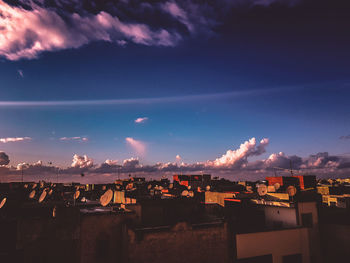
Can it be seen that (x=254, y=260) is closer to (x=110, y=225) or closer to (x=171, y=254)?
(x=171, y=254)

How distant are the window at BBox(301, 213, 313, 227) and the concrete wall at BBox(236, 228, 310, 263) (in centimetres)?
204

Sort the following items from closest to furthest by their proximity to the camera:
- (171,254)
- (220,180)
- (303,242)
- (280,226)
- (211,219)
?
(171,254) → (211,219) → (303,242) → (280,226) → (220,180)

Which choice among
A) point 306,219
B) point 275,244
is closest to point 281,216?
point 306,219

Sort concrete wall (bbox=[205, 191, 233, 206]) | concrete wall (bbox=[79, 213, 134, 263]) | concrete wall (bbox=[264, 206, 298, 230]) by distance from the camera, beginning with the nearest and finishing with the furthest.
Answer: concrete wall (bbox=[79, 213, 134, 263]) < concrete wall (bbox=[264, 206, 298, 230]) < concrete wall (bbox=[205, 191, 233, 206])

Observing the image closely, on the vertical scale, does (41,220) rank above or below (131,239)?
above

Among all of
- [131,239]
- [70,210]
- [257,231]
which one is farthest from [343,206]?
[70,210]

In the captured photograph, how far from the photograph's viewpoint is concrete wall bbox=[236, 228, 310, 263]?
27.3 meters

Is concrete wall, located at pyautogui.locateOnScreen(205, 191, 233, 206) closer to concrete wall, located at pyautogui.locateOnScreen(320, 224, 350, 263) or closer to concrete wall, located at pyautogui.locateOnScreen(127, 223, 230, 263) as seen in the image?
concrete wall, located at pyautogui.locateOnScreen(320, 224, 350, 263)

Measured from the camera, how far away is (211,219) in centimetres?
2773

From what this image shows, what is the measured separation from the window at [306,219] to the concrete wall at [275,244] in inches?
80.3

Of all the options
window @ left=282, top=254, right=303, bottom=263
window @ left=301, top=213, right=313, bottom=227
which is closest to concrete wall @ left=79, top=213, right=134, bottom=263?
window @ left=282, top=254, right=303, bottom=263

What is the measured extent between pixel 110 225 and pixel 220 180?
88085mm

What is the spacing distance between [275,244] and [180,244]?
41.5 feet

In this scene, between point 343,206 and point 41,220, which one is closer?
point 41,220
